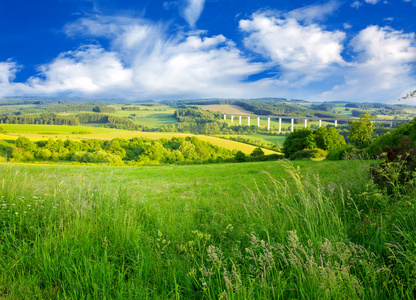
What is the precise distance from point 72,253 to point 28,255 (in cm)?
74

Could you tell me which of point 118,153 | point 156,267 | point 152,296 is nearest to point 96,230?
point 156,267

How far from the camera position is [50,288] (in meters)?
2.62

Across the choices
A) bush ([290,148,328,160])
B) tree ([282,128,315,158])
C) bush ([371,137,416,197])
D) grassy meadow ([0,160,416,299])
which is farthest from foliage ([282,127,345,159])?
grassy meadow ([0,160,416,299])

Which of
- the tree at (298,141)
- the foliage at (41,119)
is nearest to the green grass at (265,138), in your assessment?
the tree at (298,141)

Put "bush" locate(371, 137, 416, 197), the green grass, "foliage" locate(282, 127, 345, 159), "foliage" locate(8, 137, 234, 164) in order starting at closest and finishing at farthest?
"bush" locate(371, 137, 416, 197)
"foliage" locate(282, 127, 345, 159)
"foliage" locate(8, 137, 234, 164)
the green grass

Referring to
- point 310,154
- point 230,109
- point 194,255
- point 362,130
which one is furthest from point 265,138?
point 194,255

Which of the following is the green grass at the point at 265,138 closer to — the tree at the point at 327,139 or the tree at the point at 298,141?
the tree at the point at 298,141

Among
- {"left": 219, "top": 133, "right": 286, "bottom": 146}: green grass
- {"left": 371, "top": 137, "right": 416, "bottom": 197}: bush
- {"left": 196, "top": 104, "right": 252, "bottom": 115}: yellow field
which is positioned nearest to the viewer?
{"left": 371, "top": 137, "right": 416, "bottom": 197}: bush

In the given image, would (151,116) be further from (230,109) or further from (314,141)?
(314,141)

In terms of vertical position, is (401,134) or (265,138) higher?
(401,134)

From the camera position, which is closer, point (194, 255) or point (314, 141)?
point (194, 255)

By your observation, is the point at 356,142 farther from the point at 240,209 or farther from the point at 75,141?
the point at 75,141

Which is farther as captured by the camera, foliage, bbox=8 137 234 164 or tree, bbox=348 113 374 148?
foliage, bbox=8 137 234 164

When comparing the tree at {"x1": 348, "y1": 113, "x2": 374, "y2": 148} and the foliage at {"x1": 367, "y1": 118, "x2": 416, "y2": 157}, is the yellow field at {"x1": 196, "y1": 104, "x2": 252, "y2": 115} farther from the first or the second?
the foliage at {"x1": 367, "y1": 118, "x2": 416, "y2": 157}
